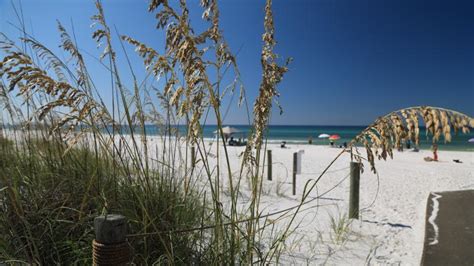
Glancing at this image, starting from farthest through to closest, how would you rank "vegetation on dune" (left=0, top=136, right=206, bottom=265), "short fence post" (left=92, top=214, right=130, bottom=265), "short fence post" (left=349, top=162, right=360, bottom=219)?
"short fence post" (left=349, top=162, right=360, bottom=219)
"vegetation on dune" (left=0, top=136, right=206, bottom=265)
"short fence post" (left=92, top=214, right=130, bottom=265)

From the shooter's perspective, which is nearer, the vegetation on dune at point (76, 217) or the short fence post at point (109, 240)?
the short fence post at point (109, 240)

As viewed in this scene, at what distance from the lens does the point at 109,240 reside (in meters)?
1.28

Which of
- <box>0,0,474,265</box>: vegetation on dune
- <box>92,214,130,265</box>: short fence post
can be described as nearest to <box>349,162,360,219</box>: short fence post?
<box>0,0,474,265</box>: vegetation on dune

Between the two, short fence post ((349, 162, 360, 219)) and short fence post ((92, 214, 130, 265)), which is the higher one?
short fence post ((92, 214, 130, 265))

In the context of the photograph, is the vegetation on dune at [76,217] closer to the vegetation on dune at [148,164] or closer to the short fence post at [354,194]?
the vegetation on dune at [148,164]

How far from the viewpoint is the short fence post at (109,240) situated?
1.27m

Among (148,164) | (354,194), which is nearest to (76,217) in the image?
(148,164)

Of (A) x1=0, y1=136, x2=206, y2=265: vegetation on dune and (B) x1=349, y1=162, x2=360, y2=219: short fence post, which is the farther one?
(B) x1=349, y1=162, x2=360, y2=219: short fence post

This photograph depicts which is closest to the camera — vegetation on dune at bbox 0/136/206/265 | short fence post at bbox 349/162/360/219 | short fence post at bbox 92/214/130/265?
short fence post at bbox 92/214/130/265

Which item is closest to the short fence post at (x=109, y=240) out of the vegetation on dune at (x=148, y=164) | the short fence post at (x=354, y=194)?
the vegetation on dune at (x=148, y=164)

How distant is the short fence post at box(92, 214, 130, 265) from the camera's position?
127 centimetres

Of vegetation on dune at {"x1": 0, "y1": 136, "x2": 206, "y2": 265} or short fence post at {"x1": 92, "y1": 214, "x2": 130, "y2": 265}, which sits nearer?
short fence post at {"x1": 92, "y1": 214, "x2": 130, "y2": 265}

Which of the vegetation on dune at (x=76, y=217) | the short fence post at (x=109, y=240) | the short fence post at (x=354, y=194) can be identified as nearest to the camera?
the short fence post at (x=109, y=240)

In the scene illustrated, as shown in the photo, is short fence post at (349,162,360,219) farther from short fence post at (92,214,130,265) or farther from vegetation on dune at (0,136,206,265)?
short fence post at (92,214,130,265)
